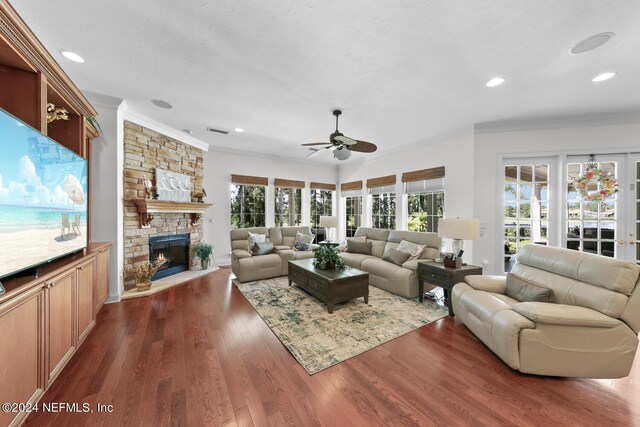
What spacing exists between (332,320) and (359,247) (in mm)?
2401

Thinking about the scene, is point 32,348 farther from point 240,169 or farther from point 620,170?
point 620,170

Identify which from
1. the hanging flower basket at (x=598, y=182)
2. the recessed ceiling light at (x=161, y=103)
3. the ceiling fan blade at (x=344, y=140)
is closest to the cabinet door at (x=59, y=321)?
the recessed ceiling light at (x=161, y=103)

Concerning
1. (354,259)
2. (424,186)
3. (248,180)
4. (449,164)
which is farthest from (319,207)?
(449,164)

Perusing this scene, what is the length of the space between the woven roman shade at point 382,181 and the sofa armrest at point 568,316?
416cm

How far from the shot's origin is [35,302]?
→ 5.23ft

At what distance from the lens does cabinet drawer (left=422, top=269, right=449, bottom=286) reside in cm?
311

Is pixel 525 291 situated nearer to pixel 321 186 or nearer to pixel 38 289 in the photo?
pixel 38 289

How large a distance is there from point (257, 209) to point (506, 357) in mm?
5596

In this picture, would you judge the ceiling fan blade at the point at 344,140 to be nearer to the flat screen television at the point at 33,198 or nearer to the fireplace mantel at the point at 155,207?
the flat screen television at the point at 33,198

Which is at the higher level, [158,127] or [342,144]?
[158,127]

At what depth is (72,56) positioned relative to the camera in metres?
2.38

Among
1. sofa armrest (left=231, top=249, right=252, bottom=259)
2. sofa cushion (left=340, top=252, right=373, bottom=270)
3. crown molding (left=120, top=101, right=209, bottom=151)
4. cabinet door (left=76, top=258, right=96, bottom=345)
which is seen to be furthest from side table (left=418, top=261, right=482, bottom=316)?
crown molding (left=120, top=101, right=209, bottom=151)

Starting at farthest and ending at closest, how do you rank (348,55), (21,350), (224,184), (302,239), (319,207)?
(319,207) < (224,184) < (302,239) < (348,55) < (21,350)

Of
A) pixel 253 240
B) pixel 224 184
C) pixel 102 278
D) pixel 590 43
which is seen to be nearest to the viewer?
pixel 590 43
